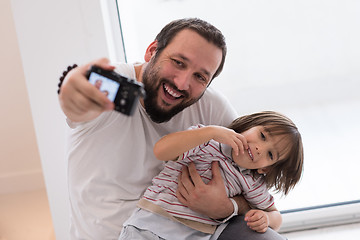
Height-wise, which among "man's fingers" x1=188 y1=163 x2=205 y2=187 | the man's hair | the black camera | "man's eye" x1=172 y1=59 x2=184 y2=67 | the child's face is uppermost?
the man's hair

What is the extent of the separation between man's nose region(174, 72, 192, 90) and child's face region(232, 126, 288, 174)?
10.6 inches

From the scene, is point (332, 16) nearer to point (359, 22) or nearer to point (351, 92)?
point (359, 22)

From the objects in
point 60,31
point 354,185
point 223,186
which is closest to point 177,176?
point 223,186

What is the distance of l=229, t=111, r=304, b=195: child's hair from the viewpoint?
147 centimetres

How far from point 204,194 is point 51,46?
86cm

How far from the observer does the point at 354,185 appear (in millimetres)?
2203

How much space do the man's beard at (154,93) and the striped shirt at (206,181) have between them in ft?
0.38

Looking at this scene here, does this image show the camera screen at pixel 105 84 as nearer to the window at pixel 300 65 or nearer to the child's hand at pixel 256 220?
the child's hand at pixel 256 220

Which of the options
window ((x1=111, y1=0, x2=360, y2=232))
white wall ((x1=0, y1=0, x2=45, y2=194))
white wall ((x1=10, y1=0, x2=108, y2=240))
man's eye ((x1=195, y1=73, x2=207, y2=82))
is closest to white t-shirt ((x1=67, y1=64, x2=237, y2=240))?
man's eye ((x1=195, y1=73, x2=207, y2=82))

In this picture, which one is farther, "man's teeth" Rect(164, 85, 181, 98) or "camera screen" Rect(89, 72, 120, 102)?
"man's teeth" Rect(164, 85, 181, 98)

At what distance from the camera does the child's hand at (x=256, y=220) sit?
4.82 feet

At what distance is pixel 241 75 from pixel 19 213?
1.47 meters

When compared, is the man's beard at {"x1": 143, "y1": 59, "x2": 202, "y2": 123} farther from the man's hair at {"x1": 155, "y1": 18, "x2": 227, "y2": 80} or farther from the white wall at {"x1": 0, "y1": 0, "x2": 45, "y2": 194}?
the white wall at {"x1": 0, "y1": 0, "x2": 45, "y2": 194}

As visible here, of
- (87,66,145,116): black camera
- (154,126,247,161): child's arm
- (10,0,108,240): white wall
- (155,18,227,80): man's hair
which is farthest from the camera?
(10,0,108,240): white wall
